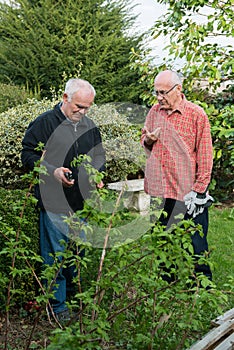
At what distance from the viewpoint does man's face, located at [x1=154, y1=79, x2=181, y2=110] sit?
3328 millimetres

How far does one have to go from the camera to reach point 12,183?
6676mm

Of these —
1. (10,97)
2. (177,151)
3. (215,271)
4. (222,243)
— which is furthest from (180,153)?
(10,97)

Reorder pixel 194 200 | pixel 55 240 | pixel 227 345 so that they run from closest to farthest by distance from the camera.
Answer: pixel 227 345
pixel 55 240
pixel 194 200

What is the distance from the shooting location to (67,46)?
10.4 metres

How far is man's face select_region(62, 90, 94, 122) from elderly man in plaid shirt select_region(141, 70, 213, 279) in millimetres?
497

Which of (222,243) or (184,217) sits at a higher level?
(184,217)

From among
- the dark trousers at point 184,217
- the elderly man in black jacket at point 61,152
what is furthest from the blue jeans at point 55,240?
the dark trousers at point 184,217

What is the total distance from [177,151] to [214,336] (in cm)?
134

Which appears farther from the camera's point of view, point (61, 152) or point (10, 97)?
point (10, 97)

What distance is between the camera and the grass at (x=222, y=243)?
431 cm

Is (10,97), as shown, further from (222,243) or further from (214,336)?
(214,336)

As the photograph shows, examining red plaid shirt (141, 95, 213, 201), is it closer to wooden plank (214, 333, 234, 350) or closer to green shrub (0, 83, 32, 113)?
wooden plank (214, 333, 234, 350)

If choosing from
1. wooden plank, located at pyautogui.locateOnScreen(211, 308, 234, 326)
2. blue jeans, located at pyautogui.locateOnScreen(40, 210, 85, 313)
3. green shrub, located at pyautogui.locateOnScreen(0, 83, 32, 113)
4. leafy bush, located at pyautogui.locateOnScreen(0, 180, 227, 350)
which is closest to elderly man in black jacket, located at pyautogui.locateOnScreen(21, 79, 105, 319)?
blue jeans, located at pyautogui.locateOnScreen(40, 210, 85, 313)

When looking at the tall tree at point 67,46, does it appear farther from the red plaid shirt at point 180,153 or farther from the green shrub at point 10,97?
the red plaid shirt at point 180,153
